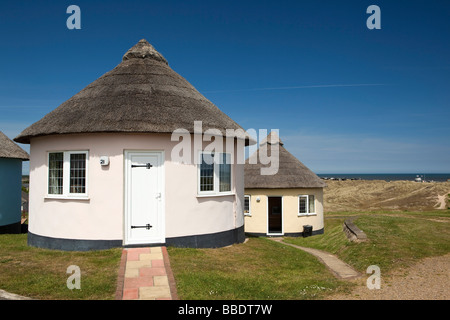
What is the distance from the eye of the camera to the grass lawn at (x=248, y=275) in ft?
23.5

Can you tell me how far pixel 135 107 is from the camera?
10609 millimetres

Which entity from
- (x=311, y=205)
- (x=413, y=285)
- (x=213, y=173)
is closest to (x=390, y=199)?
(x=311, y=205)

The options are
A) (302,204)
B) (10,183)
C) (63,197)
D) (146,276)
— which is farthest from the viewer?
(302,204)

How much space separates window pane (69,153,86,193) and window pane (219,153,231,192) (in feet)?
13.8

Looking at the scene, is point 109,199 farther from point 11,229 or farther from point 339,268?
point 11,229

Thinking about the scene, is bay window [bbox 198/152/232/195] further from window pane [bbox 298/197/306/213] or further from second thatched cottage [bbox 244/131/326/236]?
window pane [bbox 298/197/306/213]

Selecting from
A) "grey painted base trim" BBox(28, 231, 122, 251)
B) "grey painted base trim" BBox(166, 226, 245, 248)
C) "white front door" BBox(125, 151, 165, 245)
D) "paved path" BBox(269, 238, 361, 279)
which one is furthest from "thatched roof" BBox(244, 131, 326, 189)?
"grey painted base trim" BBox(28, 231, 122, 251)

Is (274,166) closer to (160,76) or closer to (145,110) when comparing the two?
(160,76)

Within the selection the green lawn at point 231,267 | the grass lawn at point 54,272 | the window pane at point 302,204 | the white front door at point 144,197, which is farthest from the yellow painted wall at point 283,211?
the grass lawn at point 54,272

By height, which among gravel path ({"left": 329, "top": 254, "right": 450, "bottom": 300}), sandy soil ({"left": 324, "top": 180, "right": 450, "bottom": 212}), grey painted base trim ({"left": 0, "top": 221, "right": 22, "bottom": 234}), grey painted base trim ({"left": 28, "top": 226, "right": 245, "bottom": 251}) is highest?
grey painted base trim ({"left": 28, "top": 226, "right": 245, "bottom": 251})

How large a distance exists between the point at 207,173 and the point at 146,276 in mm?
4191

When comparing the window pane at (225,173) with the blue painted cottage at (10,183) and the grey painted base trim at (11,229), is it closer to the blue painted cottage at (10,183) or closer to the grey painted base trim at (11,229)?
the blue painted cottage at (10,183)

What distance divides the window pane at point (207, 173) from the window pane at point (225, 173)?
1.28ft

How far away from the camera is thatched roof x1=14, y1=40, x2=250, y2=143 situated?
10.2m
